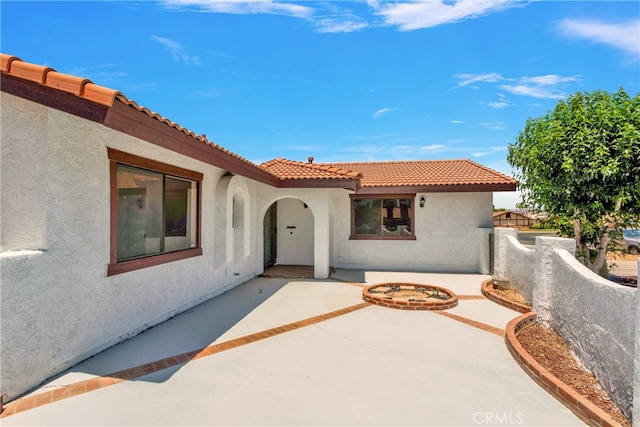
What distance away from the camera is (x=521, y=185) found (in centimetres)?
1185

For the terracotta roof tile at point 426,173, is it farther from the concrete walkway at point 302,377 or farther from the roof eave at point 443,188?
the concrete walkway at point 302,377

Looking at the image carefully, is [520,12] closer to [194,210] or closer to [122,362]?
[194,210]

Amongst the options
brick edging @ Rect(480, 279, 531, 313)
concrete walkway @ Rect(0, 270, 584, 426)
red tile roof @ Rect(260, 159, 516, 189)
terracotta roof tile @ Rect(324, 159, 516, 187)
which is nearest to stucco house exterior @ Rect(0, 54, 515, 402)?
Answer: red tile roof @ Rect(260, 159, 516, 189)

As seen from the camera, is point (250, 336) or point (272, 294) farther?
point (272, 294)

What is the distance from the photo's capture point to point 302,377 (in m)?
4.40

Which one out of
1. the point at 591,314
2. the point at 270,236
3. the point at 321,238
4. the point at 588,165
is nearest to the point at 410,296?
the point at 321,238

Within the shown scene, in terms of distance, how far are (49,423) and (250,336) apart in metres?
3.09

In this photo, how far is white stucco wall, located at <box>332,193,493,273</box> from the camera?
13203 millimetres

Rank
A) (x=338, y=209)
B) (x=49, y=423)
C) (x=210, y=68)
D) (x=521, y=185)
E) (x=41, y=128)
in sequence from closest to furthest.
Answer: (x=49, y=423) → (x=41, y=128) → (x=521, y=185) → (x=210, y=68) → (x=338, y=209)

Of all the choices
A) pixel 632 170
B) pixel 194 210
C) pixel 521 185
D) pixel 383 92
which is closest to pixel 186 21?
pixel 194 210

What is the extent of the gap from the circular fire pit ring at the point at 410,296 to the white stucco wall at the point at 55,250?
5.79 meters

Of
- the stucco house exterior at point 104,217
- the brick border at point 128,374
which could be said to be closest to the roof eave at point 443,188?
the stucco house exterior at point 104,217

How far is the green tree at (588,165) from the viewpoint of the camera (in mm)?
8922

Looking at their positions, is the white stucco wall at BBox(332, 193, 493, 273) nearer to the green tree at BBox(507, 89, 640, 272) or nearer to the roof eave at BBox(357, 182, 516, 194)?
the roof eave at BBox(357, 182, 516, 194)
